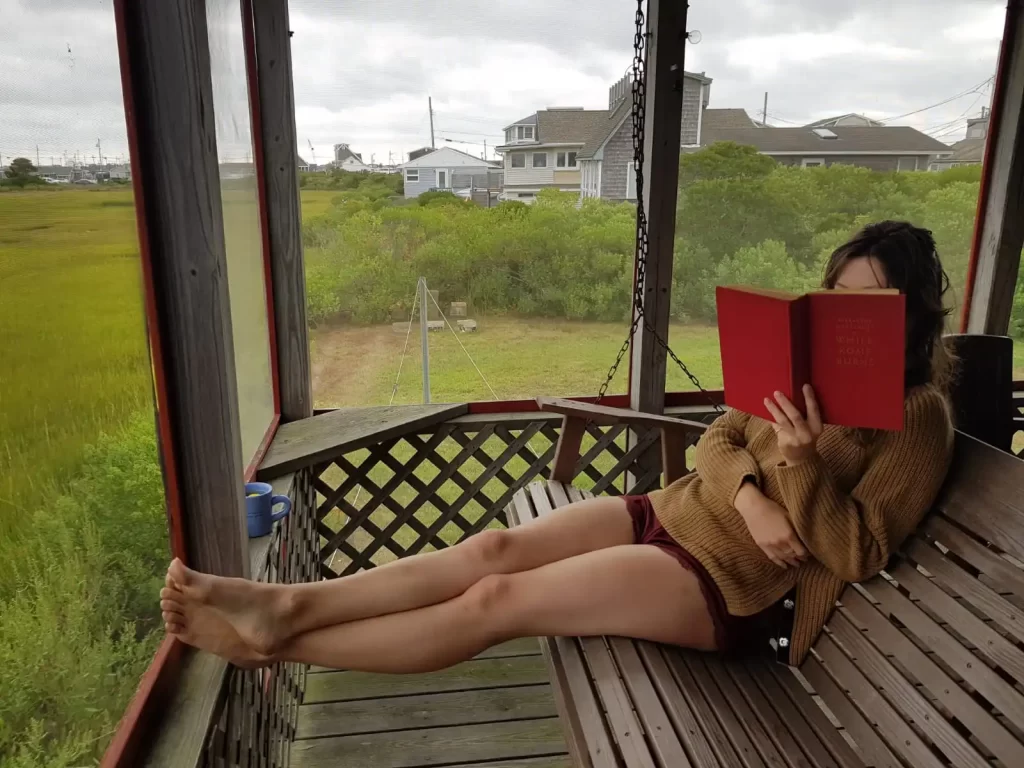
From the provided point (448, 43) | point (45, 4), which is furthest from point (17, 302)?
point (448, 43)

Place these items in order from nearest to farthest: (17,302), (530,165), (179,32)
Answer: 1. (17,302)
2. (179,32)
3. (530,165)

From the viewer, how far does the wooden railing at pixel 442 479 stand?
2426mm

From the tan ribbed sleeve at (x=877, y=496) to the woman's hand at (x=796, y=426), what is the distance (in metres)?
0.02

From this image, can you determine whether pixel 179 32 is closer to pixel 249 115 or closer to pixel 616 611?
pixel 249 115

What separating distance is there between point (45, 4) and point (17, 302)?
0.41 meters

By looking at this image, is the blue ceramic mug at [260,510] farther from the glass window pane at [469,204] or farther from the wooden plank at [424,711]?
the glass window pane at [469,204]

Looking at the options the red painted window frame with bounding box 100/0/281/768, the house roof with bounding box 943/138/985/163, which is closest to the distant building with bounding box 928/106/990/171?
the house roof with bounding box 943/138/985/163

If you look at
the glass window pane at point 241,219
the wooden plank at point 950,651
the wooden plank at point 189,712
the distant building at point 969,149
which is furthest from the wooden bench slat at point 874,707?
the distant building at point 969,149

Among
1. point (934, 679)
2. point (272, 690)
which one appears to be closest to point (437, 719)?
point (272, 690)

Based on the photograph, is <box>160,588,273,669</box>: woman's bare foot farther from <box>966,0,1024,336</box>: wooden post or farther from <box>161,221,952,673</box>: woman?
<box>966,0,1024,336</box>: wooden post

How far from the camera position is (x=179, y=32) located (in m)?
1.06

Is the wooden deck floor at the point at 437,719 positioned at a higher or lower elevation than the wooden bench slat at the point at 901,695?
lower

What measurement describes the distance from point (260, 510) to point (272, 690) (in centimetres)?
43

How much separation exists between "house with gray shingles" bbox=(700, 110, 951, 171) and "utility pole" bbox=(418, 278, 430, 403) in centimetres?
124
